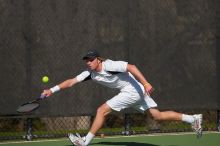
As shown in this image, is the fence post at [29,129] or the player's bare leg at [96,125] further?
the fence post at [29,129]

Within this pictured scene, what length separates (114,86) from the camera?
8547mm

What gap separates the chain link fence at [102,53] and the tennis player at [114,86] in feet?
4.70

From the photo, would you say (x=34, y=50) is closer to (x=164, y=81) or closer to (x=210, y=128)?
(x=164, y=81)

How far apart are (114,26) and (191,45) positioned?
1.46m

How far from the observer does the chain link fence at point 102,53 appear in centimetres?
959

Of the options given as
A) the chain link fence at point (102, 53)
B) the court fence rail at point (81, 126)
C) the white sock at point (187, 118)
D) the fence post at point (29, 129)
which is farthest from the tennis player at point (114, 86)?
the court fence rail at point (81, 126)

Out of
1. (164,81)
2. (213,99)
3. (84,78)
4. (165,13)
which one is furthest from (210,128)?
(84,78)

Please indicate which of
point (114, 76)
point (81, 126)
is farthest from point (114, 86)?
point (81, 126)

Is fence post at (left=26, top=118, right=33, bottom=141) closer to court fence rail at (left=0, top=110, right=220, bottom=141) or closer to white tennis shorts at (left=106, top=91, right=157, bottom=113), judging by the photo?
court fence rail at (left=0, top=110, right=220, bottom=141)

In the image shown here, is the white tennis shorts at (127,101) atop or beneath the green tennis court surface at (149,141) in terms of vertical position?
atop

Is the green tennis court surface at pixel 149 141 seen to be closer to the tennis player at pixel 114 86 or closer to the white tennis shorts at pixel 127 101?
the tennis player at pixel 114 86

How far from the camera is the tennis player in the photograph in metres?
8.18

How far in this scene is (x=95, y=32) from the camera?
10078 millimetres

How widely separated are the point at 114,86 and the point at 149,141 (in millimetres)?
1509
